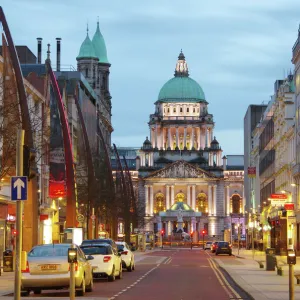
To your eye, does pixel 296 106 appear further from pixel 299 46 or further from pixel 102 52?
pixel 102 52

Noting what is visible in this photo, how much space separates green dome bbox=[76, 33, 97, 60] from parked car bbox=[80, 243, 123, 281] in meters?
140

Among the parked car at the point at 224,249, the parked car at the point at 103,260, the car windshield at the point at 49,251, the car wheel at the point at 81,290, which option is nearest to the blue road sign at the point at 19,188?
the car wheel at the point at 81,290

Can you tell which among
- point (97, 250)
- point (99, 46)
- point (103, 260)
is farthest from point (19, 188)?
point (99, 46)

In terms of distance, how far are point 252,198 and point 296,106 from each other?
76.5m

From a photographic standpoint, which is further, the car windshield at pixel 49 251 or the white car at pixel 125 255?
the white car at pixel 125 255

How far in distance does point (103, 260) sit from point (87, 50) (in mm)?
143150

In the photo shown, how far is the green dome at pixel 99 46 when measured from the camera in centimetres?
19150

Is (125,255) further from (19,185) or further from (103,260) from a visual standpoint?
(19,185)

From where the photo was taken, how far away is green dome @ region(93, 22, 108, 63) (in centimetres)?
19150

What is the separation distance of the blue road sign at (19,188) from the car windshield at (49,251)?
1047cm

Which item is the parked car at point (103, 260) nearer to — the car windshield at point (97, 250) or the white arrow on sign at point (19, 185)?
the car windshield at point (97, 250)

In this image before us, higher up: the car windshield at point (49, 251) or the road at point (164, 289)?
the car windshield at point (49, 251)

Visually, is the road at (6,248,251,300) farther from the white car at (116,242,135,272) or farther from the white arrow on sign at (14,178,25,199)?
the white arrow on sign at (14,178,25,199)

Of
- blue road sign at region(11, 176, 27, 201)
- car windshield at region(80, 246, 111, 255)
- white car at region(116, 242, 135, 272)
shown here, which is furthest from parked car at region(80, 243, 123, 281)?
blue road sign at region(11, 176, 27, 201)
